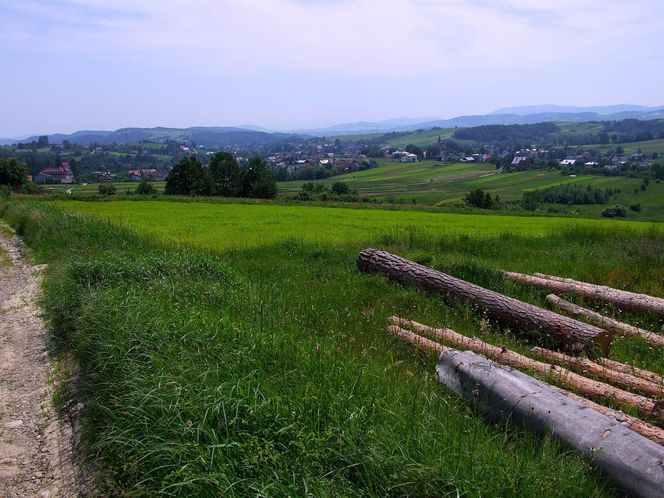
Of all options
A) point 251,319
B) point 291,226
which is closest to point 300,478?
point 251,319

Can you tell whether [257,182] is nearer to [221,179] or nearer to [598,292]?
[221,179]

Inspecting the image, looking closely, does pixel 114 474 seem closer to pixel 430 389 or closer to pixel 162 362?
pixel 162 362

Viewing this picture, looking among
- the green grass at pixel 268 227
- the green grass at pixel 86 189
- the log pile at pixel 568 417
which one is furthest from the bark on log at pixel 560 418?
the green grass at pixel 86 189

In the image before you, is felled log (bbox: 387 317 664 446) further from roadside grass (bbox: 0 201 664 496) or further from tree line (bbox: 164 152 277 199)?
tree line (bbox: 164 152 277 199)

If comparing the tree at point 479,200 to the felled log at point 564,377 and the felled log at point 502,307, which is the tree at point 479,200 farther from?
the felled log at point 564,377

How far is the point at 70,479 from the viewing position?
179 inches

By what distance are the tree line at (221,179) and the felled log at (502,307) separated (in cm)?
4282

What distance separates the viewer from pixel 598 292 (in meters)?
9.59

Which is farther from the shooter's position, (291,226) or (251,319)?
(291,226)

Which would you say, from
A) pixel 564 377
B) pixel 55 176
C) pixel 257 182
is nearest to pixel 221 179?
pixel 257 182

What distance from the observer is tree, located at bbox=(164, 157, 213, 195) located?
52969 mm

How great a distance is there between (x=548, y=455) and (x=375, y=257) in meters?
7.97

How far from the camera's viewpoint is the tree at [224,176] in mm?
54969

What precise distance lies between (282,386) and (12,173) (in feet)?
166
